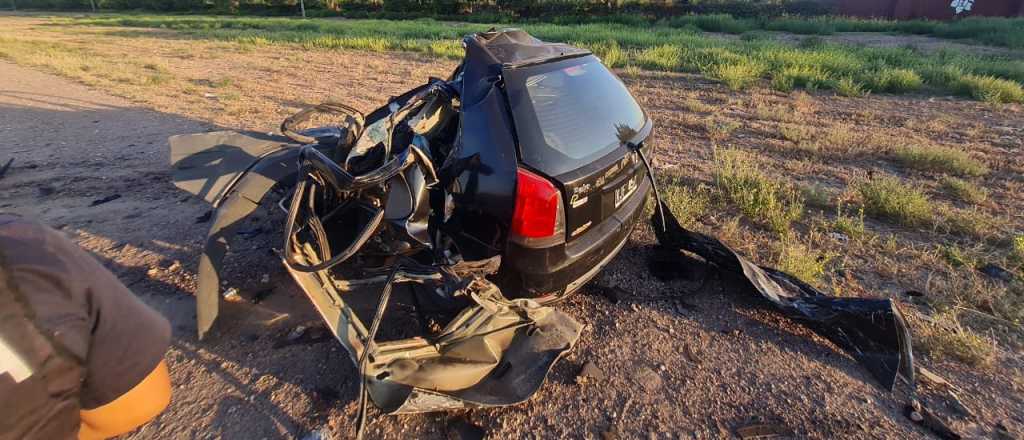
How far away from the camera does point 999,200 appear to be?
14.9 feet

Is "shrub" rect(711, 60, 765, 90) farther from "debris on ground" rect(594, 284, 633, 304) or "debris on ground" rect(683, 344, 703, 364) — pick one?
"debris on ground" rect(683, 344, 703, 364)

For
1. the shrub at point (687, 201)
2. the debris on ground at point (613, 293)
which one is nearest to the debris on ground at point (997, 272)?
the shrub at point (687, 201)

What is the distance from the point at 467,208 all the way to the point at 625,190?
0.99 meters

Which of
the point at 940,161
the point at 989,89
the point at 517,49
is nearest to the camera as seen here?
the point at 517,49

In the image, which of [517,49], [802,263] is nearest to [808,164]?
[802,263]

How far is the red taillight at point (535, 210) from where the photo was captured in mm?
2330

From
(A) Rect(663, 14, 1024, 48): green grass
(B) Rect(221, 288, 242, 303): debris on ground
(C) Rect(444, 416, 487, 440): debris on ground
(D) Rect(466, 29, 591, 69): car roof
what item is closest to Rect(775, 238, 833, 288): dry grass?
(D) Rect(466, 29, 591, 69): car roof

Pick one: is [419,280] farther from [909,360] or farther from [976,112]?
[976,112]

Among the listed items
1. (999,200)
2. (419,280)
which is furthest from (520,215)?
(999,200)

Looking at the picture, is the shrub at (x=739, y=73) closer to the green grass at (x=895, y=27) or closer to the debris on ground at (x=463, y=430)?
the debris on ground at (x=463, y=430)

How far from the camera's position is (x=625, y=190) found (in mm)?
2889

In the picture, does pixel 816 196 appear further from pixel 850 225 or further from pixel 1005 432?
pixel 1005 432

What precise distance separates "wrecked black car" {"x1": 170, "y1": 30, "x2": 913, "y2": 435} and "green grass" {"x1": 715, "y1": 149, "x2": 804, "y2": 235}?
3.65ft

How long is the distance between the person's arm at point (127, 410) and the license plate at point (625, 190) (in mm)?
2254
